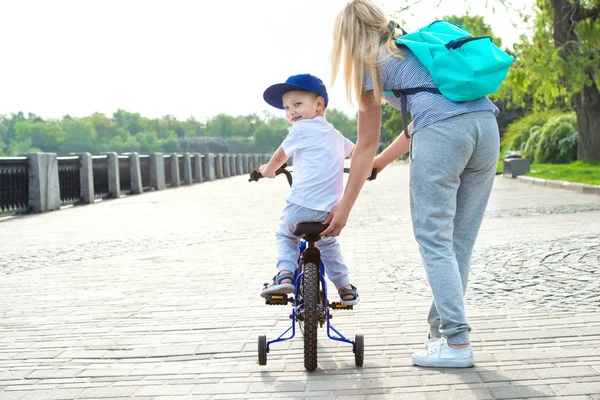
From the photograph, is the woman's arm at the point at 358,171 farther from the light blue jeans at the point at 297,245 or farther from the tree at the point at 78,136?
the tree at the point at 78,136

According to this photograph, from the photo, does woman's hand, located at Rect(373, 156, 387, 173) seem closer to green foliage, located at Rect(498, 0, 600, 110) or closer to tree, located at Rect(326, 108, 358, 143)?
green foliage, located at Rect(498, 0, 600, 110)

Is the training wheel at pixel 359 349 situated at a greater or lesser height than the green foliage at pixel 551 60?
lesser

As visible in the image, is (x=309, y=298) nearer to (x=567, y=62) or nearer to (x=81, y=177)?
(x=81, y=177)

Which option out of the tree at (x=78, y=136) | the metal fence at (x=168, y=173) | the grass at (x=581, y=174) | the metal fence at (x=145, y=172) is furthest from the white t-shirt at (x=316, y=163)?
the tree at (x=78, y=136)

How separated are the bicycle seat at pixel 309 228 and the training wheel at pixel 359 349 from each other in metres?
0.54

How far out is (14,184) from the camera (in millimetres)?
17062

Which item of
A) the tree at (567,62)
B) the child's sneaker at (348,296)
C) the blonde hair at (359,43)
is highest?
the tree at (567,62)

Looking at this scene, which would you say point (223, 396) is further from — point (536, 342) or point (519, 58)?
point (519, 58)

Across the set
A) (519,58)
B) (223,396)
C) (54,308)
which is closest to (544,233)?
(54,308)

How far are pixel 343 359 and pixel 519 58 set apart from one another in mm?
21935

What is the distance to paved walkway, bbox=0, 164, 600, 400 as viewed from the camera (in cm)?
376

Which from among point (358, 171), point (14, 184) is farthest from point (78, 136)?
point (358, 171)

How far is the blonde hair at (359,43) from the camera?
373 centimetres

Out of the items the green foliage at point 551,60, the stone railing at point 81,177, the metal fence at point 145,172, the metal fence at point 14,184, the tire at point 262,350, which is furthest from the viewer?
the metal fence at point 145,172
